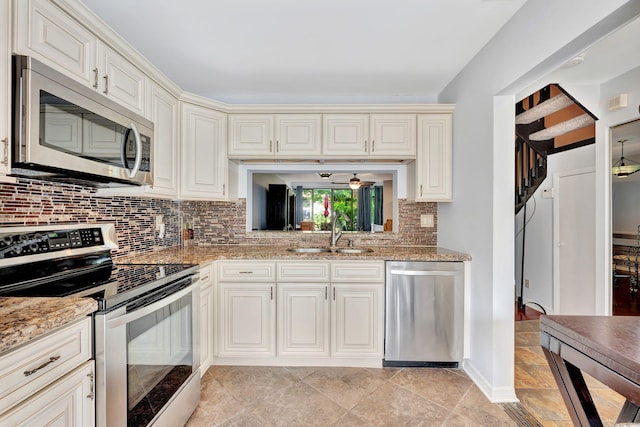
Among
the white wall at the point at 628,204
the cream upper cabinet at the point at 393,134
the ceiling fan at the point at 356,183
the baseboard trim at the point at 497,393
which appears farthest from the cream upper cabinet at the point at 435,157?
the white wall at the point at 628,204

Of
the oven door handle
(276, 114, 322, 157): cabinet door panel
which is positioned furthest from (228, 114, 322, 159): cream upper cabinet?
the oven door handle

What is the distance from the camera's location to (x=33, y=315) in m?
0.90

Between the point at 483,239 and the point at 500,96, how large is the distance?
976 mm

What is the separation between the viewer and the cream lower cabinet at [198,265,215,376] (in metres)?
2.14

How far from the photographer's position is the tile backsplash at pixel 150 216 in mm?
1470

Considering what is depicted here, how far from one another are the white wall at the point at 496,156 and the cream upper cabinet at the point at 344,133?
0.80 m

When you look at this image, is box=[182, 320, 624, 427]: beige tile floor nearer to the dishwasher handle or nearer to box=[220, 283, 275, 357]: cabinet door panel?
box=[220, 283, 275, 357]: cabinet door panel

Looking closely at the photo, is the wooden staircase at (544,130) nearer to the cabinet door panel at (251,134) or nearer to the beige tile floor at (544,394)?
the beige tile floor at (544,394)

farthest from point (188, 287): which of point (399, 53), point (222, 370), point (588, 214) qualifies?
point (588, 214)

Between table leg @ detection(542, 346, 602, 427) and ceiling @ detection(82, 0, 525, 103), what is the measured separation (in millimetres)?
1820

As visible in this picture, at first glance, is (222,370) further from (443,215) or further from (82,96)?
(443,215)

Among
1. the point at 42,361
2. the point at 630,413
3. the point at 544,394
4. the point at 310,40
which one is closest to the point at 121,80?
the point at 310,40

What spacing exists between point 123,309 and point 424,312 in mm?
1990

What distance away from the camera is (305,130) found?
2.61 metres
